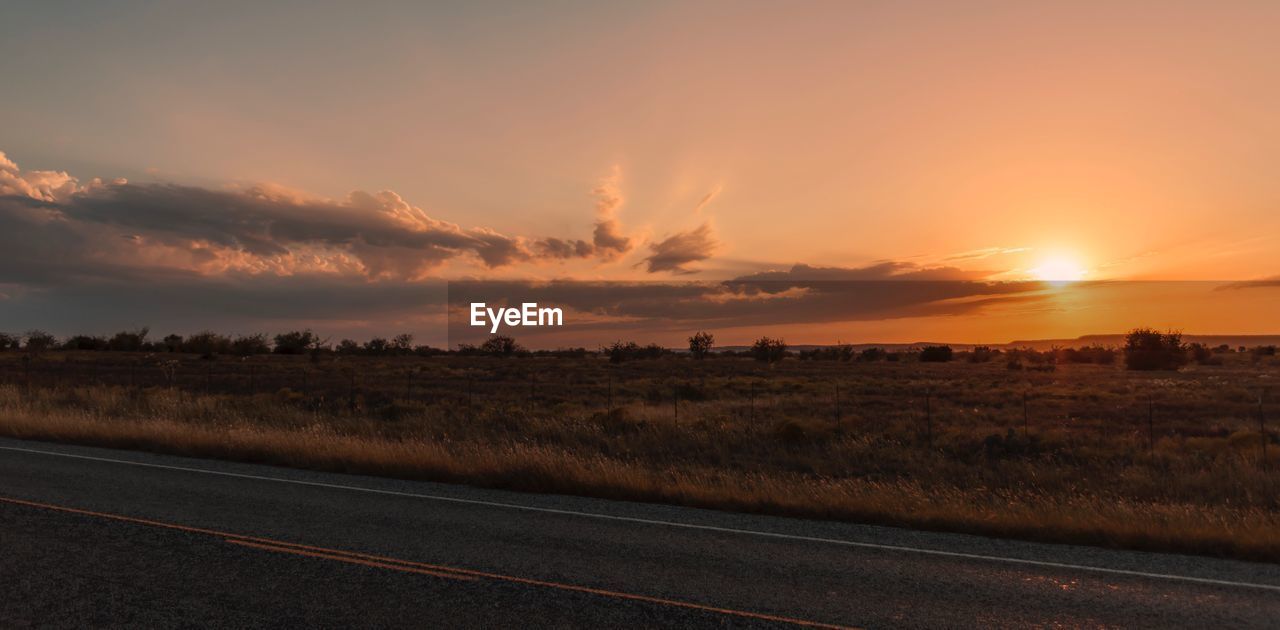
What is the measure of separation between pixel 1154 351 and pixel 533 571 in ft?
281

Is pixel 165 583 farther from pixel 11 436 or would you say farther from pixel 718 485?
pixel 11 436

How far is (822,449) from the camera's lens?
20.5 metres

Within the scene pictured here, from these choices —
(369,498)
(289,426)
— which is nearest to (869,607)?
(369,498)

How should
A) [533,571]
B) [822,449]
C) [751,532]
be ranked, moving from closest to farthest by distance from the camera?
1. [533,571]
2. [751,532]
3. [822,449]

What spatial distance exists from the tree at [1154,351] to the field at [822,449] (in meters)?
40.1

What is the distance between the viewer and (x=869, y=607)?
276 inches

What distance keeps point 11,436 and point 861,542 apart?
2056cm

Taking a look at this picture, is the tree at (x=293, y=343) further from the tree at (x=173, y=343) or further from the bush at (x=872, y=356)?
the bush at (x=872, y=356)

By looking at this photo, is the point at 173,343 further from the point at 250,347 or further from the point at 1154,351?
the point at 1154,351

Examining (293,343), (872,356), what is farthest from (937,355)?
(293,343)

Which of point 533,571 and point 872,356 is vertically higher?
point 533,571

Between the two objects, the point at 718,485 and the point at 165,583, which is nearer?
the point at 165,583

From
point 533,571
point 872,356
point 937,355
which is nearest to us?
point 533,571

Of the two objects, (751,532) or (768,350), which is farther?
(768,350)
